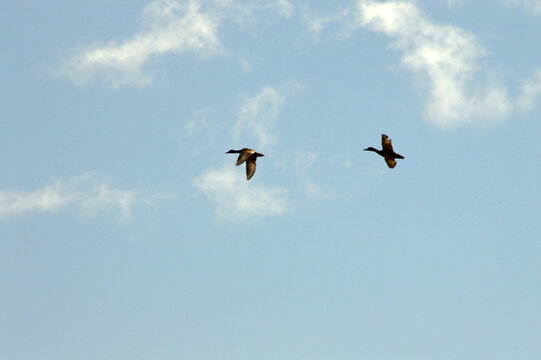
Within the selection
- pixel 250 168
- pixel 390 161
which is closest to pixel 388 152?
pixel 390 161

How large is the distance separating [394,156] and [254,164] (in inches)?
421

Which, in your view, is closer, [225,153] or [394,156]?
[394,156]

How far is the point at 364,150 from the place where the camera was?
5819 centimetres

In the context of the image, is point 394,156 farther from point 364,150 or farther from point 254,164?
point 254,164

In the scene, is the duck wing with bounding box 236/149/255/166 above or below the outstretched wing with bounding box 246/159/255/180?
above

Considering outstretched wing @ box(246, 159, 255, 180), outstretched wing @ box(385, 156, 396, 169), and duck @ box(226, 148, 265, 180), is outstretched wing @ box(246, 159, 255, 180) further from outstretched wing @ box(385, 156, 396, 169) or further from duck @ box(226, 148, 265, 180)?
outstretched wing @ box(385, 156, 396, 169)

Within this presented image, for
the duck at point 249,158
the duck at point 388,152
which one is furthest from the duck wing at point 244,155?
the duck at point 388,152

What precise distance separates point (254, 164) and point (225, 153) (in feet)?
15.3

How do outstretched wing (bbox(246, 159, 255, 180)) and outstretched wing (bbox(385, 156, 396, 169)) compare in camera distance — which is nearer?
outstretched wing (bbox(385, 156, 396, 169))

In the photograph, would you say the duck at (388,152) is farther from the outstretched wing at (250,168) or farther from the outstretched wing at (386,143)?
the outstretched wing at (250,168)

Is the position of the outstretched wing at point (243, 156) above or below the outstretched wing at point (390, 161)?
above

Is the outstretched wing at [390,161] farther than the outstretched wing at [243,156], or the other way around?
the outstretched wing at [243,156]

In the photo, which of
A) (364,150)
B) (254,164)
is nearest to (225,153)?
(254,164)

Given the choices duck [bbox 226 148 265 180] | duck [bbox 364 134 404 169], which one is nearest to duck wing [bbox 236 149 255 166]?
duck [bbox 226 148 265 180]
